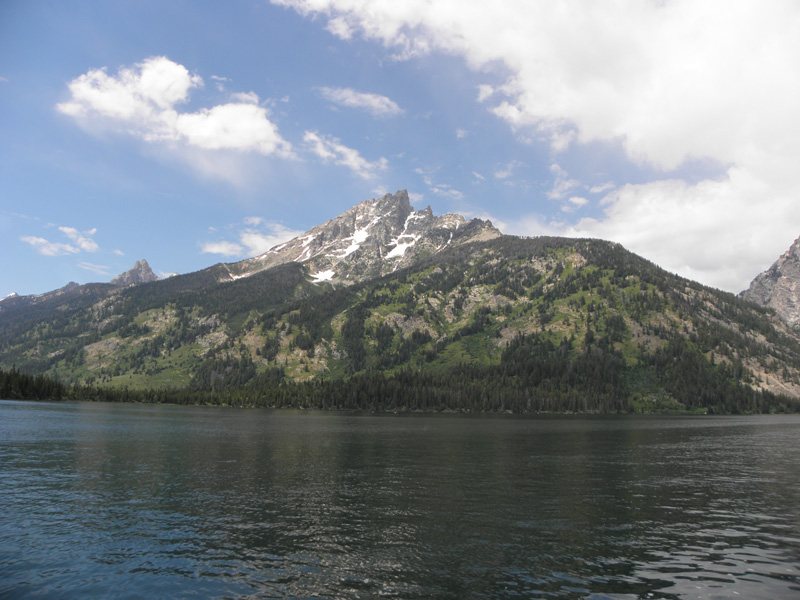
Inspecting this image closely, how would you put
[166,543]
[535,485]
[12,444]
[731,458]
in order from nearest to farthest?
[166,543] → [535,485] → [12,444] → [731,458]

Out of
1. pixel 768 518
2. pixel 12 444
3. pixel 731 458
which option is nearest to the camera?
pixel 768 518

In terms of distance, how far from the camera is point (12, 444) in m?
72.7

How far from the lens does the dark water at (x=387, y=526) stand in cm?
2417

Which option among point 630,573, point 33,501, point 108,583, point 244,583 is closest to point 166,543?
point 108,583

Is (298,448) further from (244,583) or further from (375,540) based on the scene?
(244,583)

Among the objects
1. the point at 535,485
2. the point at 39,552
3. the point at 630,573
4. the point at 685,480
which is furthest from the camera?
the point at 685,480

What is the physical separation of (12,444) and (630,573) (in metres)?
91.0

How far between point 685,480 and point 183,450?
76.5m

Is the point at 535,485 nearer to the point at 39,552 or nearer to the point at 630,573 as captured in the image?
the point at 630,573

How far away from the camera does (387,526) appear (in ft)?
114

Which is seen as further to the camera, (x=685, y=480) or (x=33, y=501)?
(x=685, y=480)

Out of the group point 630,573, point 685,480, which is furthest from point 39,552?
point 685,480

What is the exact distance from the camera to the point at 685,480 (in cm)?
5747

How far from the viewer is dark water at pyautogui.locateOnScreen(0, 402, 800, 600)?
24.2 metres
